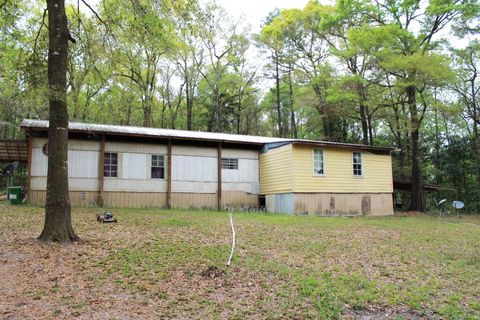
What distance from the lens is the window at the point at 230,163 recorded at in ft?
62.2

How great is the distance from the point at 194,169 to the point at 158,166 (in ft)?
5.58

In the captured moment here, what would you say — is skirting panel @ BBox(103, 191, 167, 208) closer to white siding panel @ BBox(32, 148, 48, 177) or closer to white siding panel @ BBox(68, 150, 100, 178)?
white siding panel @ BBox(68, 150, 100, 178)

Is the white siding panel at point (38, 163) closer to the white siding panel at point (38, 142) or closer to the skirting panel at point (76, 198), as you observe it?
the white siding panel at point (38, 142)

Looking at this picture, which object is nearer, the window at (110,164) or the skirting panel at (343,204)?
the window at (110,164)

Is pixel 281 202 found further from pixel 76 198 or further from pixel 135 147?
pixel 76 198

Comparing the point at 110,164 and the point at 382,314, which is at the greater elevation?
the point at 110,164

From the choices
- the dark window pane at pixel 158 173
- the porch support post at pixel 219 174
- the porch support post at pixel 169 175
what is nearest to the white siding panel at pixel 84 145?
the dark window pane at pixel 158 173

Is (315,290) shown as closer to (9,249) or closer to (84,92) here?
(9,249)

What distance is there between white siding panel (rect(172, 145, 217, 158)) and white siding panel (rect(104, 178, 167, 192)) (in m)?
1.58

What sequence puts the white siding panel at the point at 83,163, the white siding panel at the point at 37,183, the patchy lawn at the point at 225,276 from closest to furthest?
the patchy lawn at the point at 225,276 < the white siding panel at the point at 37,183 < the white siding panel at the point at 83,163

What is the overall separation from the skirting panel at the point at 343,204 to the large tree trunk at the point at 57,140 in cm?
1136

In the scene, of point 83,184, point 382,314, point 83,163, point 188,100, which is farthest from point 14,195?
point 188,100

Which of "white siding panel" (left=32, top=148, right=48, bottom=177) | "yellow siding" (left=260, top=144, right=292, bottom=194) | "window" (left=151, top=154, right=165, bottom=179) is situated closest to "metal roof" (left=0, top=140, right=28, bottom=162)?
"white siding panel" (left=32, top=148, right=48, bottom=177)

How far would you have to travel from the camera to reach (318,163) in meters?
18.4
